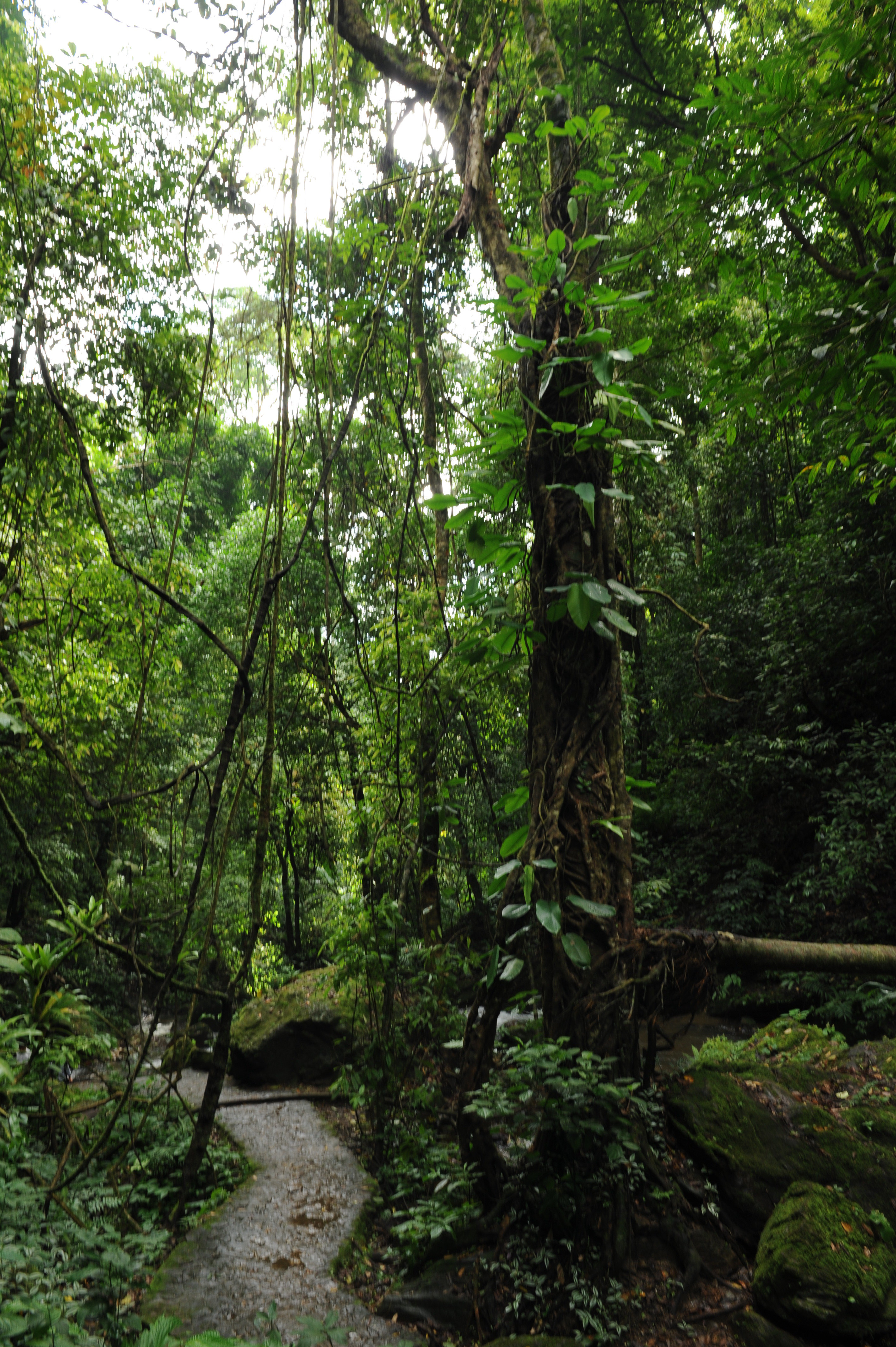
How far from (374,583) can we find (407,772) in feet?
12.9

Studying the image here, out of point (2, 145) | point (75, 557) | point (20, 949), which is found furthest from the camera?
point (75, 557)

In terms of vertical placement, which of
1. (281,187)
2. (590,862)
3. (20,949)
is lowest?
(20,949)

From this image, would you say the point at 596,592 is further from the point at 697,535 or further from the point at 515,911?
the point at 697,535

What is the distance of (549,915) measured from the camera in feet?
7.38

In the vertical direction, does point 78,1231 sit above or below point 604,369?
below

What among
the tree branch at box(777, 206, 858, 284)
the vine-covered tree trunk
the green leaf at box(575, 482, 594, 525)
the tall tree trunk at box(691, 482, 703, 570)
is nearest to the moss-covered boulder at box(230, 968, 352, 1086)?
the vine-covered tree trunk

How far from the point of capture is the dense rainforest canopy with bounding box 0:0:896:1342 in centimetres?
244

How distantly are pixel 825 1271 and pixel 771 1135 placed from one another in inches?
26.1

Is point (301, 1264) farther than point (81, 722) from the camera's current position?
No

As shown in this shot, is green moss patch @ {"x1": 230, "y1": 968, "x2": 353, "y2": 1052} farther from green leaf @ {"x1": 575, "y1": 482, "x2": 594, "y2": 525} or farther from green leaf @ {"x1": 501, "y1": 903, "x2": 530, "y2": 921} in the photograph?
green leaf @ {"x1": 575, "y1": 482, "x2": 594, "y2": 525}

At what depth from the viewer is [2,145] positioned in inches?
155

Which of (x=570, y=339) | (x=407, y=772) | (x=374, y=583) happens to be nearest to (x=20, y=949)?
(x=407, y=772)

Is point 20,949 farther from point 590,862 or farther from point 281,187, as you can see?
point 281,187

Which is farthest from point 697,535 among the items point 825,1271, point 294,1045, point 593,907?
point 825,1271
